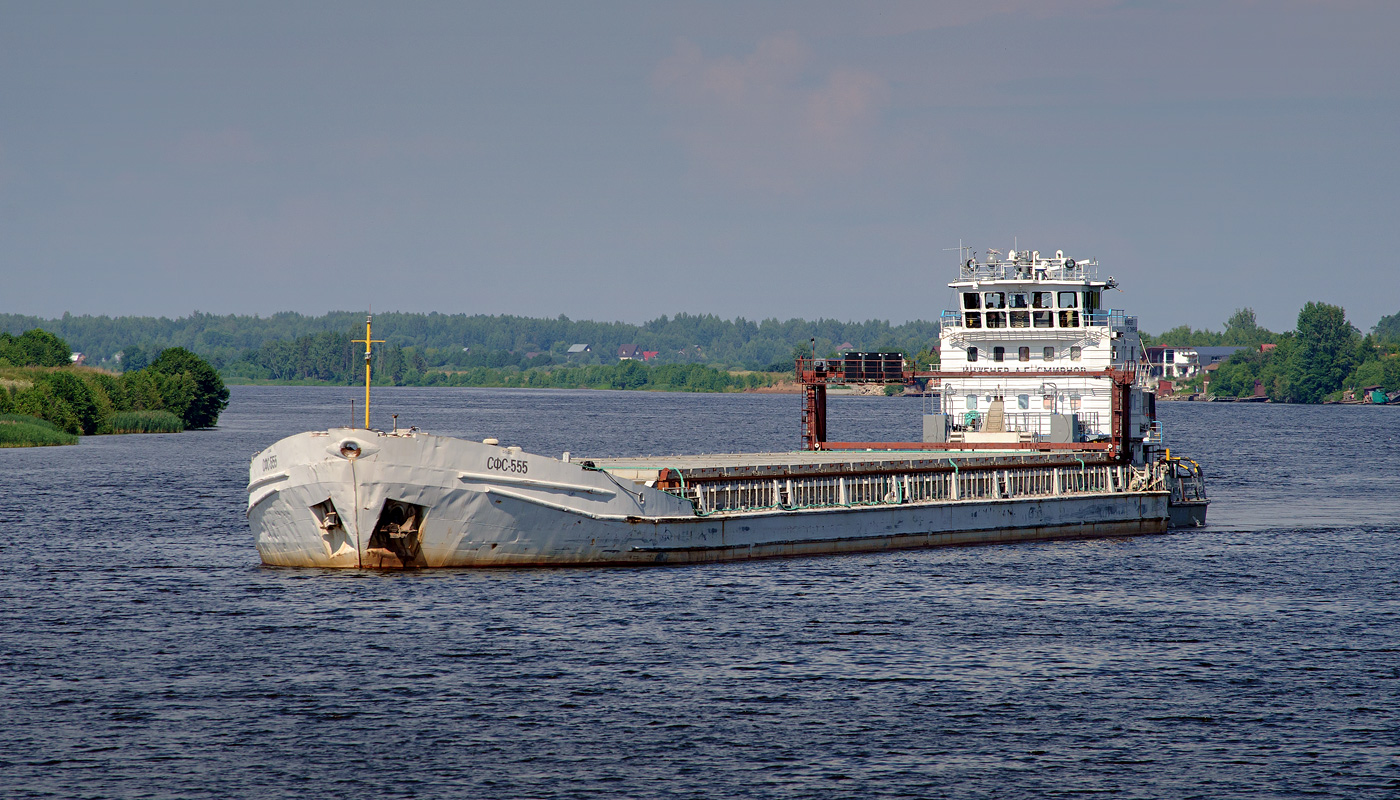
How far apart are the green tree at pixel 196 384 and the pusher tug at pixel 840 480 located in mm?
93792

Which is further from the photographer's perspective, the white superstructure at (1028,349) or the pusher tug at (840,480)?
the white superstructure at (1028,349)

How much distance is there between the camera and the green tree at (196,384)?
14625 centimetres

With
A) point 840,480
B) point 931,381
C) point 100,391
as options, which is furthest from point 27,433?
point 840,480

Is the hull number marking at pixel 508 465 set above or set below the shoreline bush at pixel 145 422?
above

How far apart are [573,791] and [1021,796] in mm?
7572

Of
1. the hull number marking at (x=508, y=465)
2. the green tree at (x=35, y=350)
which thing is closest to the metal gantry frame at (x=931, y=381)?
the hull number marking at (x=508, y=465)

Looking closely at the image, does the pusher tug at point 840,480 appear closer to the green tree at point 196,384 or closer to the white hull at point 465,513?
the white hull at point 465,513

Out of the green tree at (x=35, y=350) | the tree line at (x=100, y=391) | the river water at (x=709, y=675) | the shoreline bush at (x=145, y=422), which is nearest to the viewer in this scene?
the river water at (x=709, y=675)

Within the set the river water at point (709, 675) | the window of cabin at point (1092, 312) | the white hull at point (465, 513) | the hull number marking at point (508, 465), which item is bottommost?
the river water at point (709, 675)

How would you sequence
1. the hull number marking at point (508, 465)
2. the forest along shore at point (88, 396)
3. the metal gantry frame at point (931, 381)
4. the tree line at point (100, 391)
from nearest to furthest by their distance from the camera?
the hull number marking at point (508, 465) < the metal gantry frame at point (931, 381) < the forest along shore at point (88, 396) < the tree line at point (100, 391)

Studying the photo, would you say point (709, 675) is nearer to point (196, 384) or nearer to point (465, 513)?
point (465, 513)

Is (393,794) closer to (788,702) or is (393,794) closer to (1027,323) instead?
(788,702)

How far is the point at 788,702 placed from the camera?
1225 inches

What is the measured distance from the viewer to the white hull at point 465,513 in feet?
136
